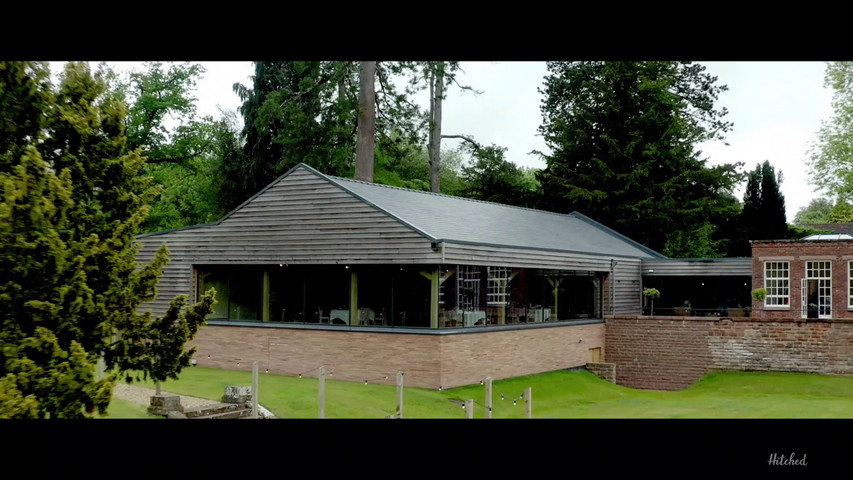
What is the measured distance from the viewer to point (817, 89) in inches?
1339

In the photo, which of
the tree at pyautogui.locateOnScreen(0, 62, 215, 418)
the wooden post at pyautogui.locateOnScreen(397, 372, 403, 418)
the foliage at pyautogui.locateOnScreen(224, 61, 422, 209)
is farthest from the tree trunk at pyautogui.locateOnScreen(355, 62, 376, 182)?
the tree at pyautogui.locateOnScreen(0, 62, 215, 418)

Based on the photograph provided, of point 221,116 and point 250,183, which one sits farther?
point 221,116

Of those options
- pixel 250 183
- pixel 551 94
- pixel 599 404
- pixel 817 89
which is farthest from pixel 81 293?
pixel 817 89

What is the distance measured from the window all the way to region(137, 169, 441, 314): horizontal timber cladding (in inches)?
406

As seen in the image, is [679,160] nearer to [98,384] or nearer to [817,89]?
[817,89]

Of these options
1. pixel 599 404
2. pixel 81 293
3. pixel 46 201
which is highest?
pixel 46 201

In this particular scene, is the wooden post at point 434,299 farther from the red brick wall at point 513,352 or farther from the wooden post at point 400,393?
the wooden post at point 400,393

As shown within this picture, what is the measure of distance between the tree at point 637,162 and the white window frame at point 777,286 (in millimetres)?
8730

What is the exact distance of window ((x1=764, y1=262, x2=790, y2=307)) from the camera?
21.7 m

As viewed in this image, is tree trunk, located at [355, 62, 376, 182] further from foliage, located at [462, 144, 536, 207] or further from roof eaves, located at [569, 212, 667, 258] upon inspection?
roof eaves, located at [569, 212, 667, 258]
